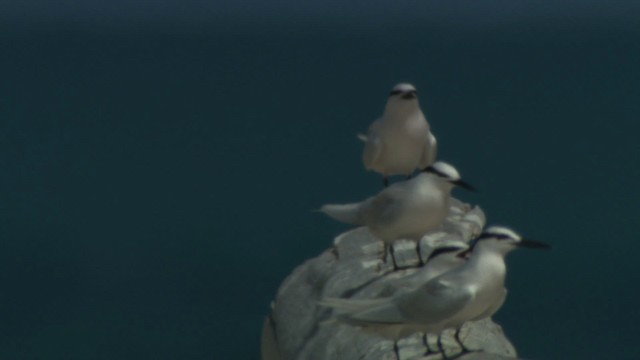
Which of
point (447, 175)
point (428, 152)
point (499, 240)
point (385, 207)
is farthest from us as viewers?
point (428, 152)

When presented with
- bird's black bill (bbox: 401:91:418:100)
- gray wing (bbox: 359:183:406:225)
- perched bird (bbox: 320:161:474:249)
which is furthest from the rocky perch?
bird's black bill (bbox: 401:91:418:100)

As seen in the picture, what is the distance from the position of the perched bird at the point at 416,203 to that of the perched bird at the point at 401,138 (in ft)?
2.50

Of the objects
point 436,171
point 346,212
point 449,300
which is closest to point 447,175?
point 436,171

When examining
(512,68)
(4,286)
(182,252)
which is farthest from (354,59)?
(4,286)

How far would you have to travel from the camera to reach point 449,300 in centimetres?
565

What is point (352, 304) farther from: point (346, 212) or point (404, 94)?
point (404, 94)

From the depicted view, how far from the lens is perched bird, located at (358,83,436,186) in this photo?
7.45 m

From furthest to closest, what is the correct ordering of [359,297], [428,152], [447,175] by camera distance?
[428,152] < [359,297] < [447,175]

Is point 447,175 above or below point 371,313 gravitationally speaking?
above

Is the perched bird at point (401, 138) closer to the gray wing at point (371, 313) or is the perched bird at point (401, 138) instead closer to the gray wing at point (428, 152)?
the gray wing at point (428, 152)

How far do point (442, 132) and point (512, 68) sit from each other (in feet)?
8.43

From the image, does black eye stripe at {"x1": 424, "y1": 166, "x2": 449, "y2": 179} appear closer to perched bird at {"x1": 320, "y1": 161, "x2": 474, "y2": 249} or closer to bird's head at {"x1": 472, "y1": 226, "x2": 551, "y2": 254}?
perched bird at {"x1": 320, "y1": 161, "x2": 474, "y2": 249}

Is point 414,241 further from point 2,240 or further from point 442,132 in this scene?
point 442,132

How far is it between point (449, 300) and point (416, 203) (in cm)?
99
